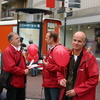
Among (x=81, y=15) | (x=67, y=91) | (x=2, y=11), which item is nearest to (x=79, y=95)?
(x=67, y=91)

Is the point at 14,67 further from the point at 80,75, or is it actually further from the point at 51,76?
the point at 80,75

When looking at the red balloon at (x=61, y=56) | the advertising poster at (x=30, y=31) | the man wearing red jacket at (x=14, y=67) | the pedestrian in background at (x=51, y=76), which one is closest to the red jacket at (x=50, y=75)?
the pedestrian in background at (x=51, y=76)

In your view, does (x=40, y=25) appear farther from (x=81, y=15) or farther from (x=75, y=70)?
(x=81, y=15)

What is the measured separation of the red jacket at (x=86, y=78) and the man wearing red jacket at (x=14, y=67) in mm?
1305

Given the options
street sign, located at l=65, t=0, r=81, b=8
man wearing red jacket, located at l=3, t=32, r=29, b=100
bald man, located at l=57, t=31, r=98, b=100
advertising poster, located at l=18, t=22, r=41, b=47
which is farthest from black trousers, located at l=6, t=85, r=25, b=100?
street sign, located at l=65, t=0, r=81, b=8

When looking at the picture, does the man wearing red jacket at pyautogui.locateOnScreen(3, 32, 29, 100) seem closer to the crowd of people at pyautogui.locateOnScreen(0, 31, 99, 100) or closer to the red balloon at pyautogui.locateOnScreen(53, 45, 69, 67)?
the crowd of people at pyautogui.locateOnScreen(0, 31, 99, 100)

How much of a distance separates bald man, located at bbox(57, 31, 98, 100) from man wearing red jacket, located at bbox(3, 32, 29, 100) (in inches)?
41.1

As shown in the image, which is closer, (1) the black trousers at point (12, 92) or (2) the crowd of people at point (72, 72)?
(2) the crowd of people at point (72, 72)

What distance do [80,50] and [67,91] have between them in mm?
626

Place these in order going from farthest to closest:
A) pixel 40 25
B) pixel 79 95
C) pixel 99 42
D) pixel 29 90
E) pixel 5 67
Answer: pixel 99 42, pixel 40 25, pixel 29 90, pixel 5 67, pixel 79 95

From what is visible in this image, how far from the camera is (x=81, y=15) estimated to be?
669 inches

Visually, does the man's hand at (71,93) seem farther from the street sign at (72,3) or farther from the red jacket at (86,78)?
the street sign at (72,3)

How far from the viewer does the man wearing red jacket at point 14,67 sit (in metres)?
3.62

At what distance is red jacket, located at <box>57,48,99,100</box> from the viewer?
2697 millimetres
